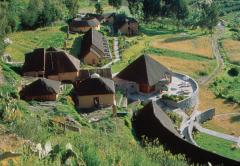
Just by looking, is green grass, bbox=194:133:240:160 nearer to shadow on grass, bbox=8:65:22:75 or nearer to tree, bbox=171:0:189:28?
shadow on grass, bbox=8:65:22:75

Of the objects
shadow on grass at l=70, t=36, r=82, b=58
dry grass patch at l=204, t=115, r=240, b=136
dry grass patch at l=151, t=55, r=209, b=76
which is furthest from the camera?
dry grass patch at l=151, t=55, r=209, b=76

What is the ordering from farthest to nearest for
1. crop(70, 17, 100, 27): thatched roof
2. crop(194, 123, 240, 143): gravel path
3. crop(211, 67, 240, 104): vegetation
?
crop(70, 17, 100, 27): thatched roof → crop(211, 67, 240, 104): vegetation → crop(194, 123, 240, 143): gravel path

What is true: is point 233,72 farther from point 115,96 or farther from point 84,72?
point 115,96

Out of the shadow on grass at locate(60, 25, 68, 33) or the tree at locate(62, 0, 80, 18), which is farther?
the tree at locate(62, 0, 80, 18)

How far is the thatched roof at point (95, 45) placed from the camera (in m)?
56.5

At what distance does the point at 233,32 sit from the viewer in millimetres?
94125

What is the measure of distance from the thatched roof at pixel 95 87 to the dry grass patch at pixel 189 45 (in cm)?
3338

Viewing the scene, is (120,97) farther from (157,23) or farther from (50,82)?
(157,23)

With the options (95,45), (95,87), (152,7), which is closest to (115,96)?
(95,87)

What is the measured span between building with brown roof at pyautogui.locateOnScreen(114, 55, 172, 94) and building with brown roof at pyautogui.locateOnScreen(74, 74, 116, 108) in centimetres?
581

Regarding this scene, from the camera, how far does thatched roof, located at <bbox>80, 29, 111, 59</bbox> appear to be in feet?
185

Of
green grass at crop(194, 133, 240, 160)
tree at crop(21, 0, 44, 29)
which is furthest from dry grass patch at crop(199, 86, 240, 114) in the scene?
tree at crop(21, 0, 44, 29)

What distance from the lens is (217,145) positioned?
1455 inches

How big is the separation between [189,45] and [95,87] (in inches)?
1570
